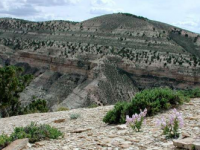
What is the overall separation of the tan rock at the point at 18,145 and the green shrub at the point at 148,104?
115 inches

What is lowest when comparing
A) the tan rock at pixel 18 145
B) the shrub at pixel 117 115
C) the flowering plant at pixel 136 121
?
the tan rock at pixel 18 145

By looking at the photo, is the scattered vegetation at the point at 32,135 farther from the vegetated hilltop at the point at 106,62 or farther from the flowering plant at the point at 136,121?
the vegetated hilltop at the point at 106,62

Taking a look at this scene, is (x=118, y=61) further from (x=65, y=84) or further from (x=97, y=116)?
(x=97, y=116)

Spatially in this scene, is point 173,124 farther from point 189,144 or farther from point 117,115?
point 117,115

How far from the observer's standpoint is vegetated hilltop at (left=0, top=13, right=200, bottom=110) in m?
35.8

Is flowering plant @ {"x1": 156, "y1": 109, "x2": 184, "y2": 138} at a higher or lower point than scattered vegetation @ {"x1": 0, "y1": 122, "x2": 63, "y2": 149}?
higher

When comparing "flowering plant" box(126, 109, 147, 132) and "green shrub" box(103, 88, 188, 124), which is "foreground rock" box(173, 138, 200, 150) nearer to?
"flowering plant" box(126, 109, 147, 132)

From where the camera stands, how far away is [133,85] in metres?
37.9

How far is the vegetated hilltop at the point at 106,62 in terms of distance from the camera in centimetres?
3575

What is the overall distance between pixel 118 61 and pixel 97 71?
140 inches

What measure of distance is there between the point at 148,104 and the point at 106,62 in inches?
1277

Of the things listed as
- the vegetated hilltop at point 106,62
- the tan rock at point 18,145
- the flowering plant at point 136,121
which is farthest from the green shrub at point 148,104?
the vegetated hilltop at point 106,62

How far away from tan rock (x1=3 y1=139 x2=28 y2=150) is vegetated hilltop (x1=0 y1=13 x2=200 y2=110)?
27753mm

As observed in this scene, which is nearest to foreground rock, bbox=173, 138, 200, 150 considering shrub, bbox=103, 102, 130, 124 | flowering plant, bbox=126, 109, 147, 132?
flowering plant, bbox=126, 109, 147, 132
